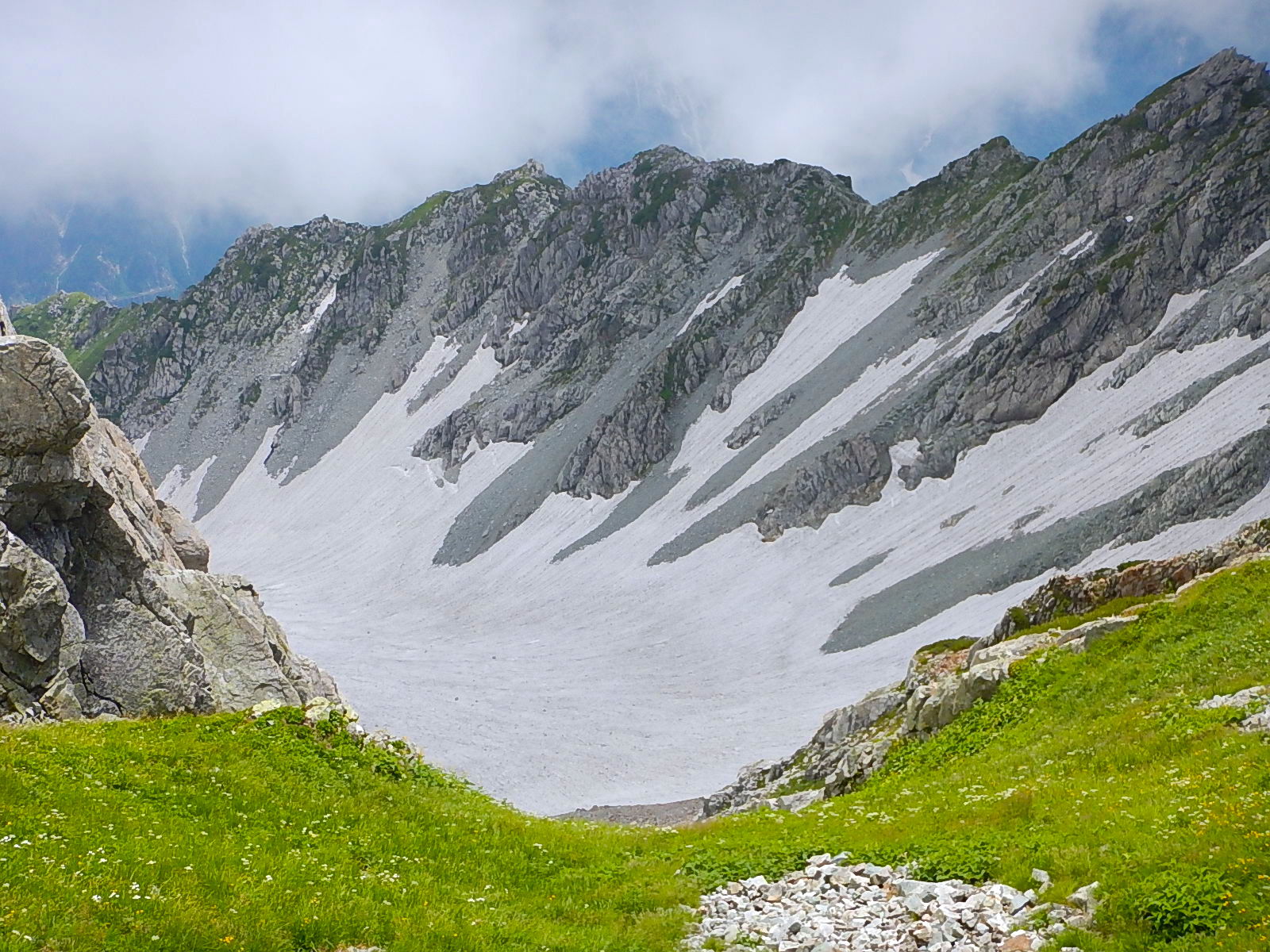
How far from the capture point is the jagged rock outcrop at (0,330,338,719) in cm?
2283

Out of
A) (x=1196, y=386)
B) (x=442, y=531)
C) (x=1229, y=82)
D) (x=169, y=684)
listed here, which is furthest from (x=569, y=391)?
(x=169, y=684)

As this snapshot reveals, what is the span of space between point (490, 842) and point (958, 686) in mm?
18702

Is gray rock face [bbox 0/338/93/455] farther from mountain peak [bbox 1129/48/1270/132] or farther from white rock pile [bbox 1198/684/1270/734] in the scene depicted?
mountain peak [bbox 1129/48/1270/132]

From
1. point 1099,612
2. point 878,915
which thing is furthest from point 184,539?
point 1099,612

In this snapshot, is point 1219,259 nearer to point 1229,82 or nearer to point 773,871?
point 1229,82

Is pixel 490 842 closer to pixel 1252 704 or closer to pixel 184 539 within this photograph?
pixel 1252 704

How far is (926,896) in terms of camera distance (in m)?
11.1

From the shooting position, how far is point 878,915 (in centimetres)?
1088

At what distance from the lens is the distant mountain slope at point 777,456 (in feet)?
270

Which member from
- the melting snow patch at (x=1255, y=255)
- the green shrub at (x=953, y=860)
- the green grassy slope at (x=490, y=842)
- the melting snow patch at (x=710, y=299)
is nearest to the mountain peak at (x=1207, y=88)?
the melting snow patch at (x=1255, y=255)

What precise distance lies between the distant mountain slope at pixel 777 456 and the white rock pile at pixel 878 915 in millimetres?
54780

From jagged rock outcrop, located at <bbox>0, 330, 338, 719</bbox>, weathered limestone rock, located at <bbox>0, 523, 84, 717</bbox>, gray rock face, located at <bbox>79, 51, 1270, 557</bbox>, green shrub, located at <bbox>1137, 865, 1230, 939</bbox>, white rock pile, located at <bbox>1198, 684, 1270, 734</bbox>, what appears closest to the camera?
green shrub, located at <bbox>1137, 865, 1230, 939</bbox>

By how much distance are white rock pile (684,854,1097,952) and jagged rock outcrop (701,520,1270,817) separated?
814 centimetres

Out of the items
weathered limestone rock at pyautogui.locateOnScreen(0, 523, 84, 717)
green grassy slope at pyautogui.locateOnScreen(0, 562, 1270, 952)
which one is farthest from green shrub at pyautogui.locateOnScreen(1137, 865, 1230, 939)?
weathered limestone rock at pyautogui.locateOnScreen(0, 523, 84, 717)
